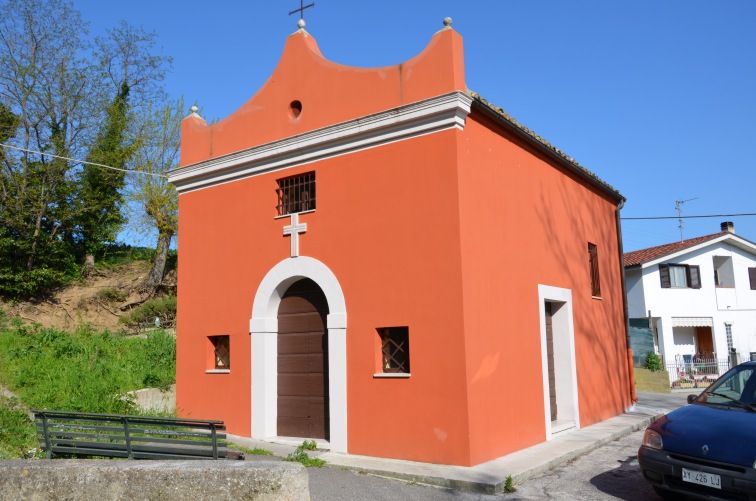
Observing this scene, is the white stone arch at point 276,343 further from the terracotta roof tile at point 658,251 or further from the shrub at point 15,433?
the terracotta roof tile at point 658,251

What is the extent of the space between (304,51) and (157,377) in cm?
737

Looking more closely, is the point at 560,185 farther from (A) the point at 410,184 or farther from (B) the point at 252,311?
(B) the point at 252,311

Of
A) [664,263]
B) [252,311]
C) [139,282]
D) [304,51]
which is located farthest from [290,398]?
[664,263]

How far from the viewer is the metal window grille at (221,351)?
10.6 metres

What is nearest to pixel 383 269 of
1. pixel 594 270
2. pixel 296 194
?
pixel 296 194

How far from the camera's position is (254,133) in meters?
10.5

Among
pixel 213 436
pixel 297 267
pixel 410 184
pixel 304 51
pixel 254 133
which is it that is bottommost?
pixel 213 436

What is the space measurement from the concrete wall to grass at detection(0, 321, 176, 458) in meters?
3.84

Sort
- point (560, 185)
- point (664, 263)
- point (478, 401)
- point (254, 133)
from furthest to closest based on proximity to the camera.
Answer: point (664, 263) → point (560, 185) → point (254, 133) → point (478, 401)

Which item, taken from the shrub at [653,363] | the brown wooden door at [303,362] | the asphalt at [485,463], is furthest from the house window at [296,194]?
the shrub at [653,363]

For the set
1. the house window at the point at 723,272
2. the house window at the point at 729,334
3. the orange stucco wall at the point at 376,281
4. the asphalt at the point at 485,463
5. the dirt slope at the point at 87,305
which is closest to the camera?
the asphalt at the point at 485,463

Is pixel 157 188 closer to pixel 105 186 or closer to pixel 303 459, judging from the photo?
pixel 105 186

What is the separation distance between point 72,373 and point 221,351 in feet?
12.7

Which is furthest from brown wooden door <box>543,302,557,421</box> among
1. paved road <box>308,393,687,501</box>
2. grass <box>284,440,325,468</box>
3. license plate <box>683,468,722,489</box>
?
license plate <box>683,468,722,489</box>
